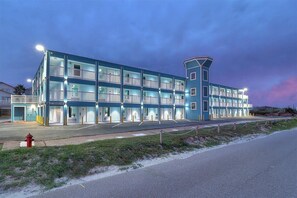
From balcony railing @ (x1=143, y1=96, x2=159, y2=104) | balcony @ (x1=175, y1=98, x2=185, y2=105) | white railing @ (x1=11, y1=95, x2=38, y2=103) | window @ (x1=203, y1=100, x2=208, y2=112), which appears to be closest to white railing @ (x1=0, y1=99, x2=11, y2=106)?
white railing @ (x1=11, y1=95, x2=38, y2=103)

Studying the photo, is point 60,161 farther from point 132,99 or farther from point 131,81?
point 131,81

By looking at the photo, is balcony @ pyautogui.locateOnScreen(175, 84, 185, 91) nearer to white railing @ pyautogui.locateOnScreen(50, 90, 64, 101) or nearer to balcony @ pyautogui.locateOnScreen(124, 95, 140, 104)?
balcony @ pyautogui.locateOnScreen(124, 95, 140, 104)

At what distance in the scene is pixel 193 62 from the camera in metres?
41.1

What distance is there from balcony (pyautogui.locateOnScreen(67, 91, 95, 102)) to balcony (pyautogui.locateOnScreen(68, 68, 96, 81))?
7.37 ft

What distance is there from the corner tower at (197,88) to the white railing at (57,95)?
1035 inches

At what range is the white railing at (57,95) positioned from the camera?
24016mm

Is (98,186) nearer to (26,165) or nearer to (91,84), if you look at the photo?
(26,165)

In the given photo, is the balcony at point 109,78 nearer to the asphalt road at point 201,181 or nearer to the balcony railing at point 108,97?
the balcony railing at point 108,97

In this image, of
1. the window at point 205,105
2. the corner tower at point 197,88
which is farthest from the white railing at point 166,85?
the window at point 205,105

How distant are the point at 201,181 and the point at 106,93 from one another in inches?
1005

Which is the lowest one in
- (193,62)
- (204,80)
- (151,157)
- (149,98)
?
(151,157)

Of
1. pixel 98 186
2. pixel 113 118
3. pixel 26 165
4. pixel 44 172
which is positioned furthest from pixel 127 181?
pixel 113 118

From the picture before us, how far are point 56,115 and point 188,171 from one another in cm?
2523

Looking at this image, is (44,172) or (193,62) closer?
(44,172)
